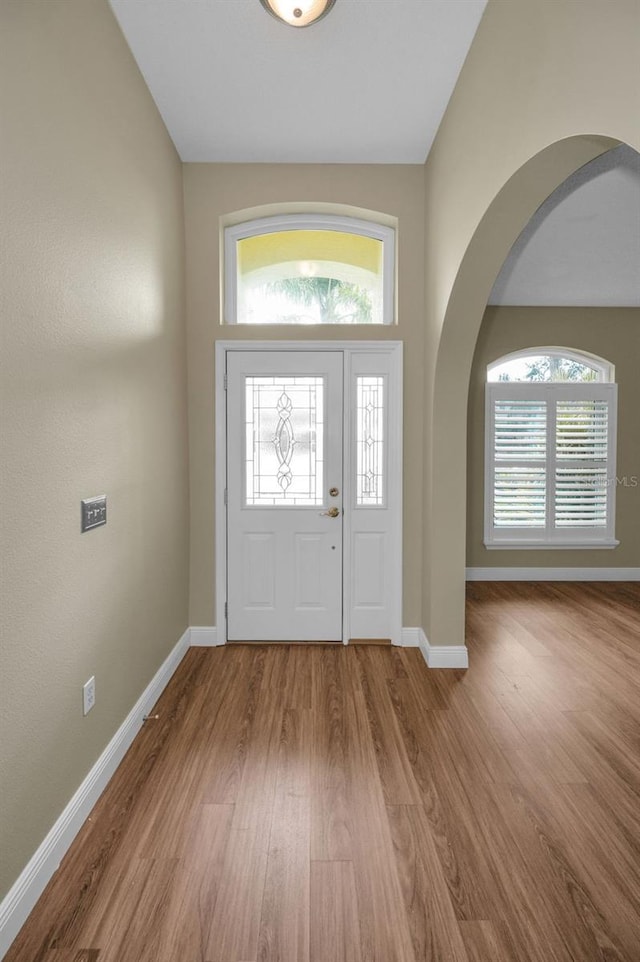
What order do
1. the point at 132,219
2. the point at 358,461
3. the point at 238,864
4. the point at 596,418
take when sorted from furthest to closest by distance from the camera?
the point at 596,418
the point at 358,461
the point at 132,219
the point at 238,864

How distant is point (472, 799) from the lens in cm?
212

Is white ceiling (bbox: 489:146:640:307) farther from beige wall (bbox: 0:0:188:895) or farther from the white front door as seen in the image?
beige wall (bbox: 0:0:188:895)

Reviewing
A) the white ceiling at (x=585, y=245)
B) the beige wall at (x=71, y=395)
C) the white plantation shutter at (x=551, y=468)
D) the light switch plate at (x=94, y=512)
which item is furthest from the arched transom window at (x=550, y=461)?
the light switch plate at (x=94, y=512)

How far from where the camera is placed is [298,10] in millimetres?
2209

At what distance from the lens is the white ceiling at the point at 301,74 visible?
2.36m

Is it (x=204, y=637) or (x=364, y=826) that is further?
(x=204, y=637)

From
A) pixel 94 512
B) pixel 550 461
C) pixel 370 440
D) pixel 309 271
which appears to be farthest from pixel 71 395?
pixel 550 461

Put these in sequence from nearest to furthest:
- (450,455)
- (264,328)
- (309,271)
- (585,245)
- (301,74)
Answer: (301,74) → (450,455) → (264,328) → (309,271) → (585,245)

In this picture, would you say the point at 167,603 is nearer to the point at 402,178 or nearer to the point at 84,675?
the point at 84,675

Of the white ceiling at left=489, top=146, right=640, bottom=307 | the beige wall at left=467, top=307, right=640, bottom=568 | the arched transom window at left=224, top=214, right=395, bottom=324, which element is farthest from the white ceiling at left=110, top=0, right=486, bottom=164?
the beige wall at left=467, top=307, right=640, bottom=568

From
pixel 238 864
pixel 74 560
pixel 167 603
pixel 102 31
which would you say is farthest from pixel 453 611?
pixel 102 31

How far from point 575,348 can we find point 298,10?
447 centimetres

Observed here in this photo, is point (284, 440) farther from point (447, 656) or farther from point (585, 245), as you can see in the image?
point (585, 245)

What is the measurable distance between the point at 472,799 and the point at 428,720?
61 cm
